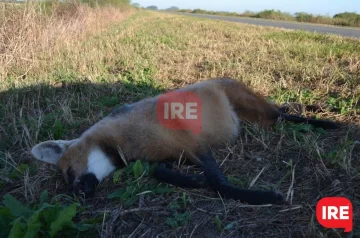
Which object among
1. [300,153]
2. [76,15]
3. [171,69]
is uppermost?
[76,15]

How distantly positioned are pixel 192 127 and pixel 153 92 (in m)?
1.90

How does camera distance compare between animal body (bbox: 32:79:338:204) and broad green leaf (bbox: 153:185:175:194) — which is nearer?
broad green leaf (bbox: 153:185:175:194)

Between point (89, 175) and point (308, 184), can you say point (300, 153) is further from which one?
point (89, 175)

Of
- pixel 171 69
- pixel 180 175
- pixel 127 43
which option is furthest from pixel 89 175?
pixel 127 43

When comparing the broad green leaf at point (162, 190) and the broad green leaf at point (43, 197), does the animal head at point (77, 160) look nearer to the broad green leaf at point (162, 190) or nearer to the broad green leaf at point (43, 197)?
the broad green leaf at point (43, 197)

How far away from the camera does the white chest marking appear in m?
3.01

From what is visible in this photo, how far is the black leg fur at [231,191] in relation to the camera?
7.69 feet

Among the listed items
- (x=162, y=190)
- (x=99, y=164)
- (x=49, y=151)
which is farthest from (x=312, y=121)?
(x=49, y=151)

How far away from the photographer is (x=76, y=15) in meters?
11.2

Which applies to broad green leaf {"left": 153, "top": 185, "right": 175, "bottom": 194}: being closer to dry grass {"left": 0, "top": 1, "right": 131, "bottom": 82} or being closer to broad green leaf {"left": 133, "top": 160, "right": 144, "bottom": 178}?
broad green leaf {"left": 133, "top": 160, "right": 144, "bottom": 178}

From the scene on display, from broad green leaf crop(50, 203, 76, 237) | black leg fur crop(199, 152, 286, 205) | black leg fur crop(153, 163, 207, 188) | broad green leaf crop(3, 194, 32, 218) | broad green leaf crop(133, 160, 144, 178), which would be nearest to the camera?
broad green leaf crop(50, 203, 76, 237)

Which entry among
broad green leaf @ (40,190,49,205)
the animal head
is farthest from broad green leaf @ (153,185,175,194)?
broad green leaf @ (40,190,49,205)

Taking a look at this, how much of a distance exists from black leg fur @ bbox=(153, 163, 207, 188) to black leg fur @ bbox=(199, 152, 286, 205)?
7 cm

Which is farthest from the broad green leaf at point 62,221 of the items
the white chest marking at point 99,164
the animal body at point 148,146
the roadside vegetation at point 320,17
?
the roadside vegetation at point 320,17
